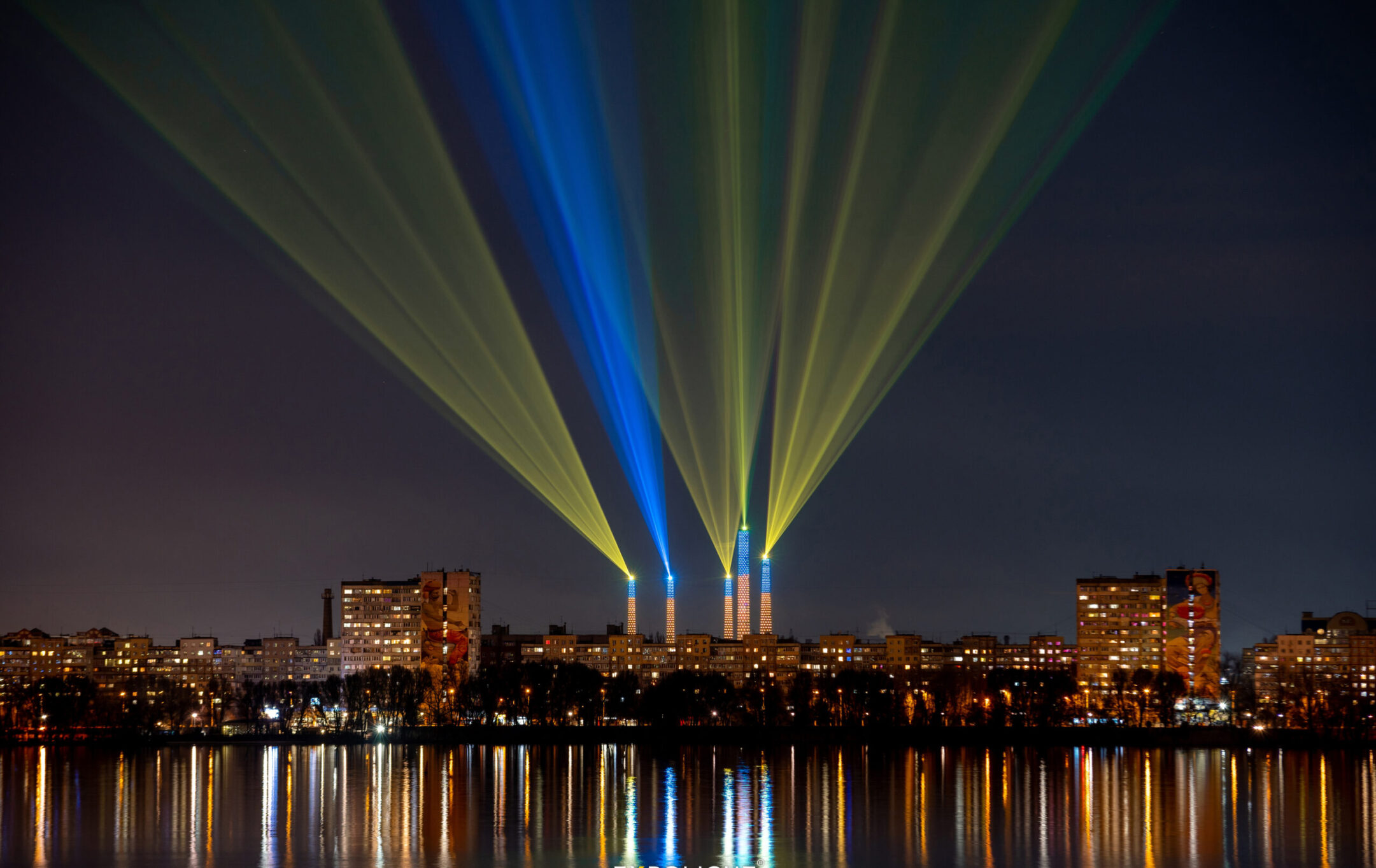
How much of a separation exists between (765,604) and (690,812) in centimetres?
9505

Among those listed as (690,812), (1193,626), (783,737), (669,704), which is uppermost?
(1193,626)

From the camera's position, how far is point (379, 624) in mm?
132250

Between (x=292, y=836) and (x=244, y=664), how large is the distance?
118748 mm

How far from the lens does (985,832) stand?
38406 mm

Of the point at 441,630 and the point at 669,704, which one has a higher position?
the point at 441,630

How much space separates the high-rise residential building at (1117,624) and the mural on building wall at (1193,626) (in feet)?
23.5

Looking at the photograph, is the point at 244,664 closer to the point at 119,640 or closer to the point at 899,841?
the point at 119,640

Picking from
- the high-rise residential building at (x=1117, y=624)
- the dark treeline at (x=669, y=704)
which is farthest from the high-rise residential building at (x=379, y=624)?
the high-rise residential building at (x=1117, y=624)

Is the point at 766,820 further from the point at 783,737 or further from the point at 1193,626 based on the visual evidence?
the point at 1193,626

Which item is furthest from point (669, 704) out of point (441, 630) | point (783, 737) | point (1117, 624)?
point (1117, 624)

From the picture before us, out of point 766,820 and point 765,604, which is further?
point 765,604

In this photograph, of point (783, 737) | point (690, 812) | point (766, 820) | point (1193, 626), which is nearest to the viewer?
point (766, 820)

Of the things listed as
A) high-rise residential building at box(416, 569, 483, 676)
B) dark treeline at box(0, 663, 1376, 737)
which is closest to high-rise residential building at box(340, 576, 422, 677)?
high-rise residential building at box(416, 569, 483, 676)

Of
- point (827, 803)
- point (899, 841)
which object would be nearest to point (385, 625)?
point (827, 803)
